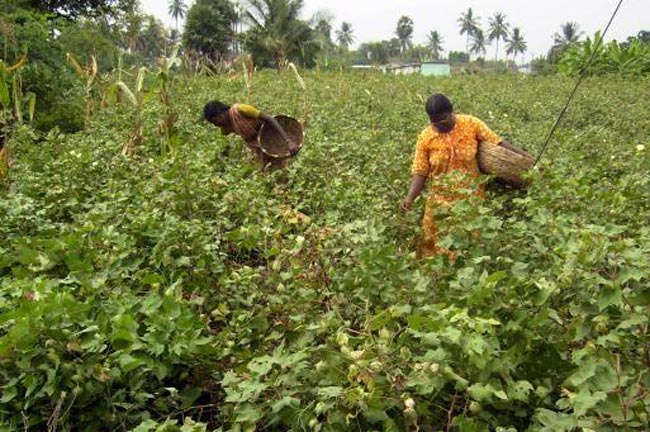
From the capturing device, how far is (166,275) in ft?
10.1

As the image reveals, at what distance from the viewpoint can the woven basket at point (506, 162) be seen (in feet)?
12.8

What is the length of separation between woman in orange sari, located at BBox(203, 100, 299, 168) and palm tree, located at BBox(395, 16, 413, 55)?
273 feet

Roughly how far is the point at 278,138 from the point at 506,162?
242 centimetres

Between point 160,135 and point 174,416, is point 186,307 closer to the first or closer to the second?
point 174,416

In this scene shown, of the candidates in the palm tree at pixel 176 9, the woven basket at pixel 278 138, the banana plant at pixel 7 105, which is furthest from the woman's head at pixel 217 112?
the palm tree at pixel 176 9

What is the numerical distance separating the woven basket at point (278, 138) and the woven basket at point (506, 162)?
1982 mm

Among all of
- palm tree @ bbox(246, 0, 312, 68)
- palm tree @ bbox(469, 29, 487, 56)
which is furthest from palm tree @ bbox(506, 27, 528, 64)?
palm tree @ bbox(246, 0, 312, 68)

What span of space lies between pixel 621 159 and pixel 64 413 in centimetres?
438

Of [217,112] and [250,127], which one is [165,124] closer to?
[217,112]

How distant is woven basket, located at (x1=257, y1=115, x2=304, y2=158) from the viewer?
223 inches

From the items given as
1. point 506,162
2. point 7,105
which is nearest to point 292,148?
point 506,162

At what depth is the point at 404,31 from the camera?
283ft

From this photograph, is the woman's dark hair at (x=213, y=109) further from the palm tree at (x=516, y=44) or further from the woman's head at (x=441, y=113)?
the palm tree at (x=516, y=44)

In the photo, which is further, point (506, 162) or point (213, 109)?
point (213, 109)
